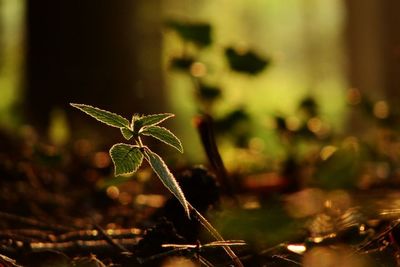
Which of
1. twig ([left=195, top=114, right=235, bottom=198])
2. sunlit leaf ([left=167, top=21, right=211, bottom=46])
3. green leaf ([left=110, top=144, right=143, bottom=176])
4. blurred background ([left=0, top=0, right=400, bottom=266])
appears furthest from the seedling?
sunlit leaf ([left=167, top=21, right=211, bottom=46])

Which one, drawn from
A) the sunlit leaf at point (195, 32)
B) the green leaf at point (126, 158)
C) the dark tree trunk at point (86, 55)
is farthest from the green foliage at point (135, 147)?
A: the dark tree trunk at point (86, 55)

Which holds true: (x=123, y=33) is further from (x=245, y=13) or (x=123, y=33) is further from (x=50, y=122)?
(x=245, y=13)

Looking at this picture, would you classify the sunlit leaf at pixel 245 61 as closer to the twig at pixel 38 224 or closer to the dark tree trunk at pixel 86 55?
the twig at pixel 38 224

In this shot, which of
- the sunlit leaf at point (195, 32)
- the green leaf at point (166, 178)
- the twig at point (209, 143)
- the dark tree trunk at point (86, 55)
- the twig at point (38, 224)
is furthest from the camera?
the dark tree trunk at point (86, 55)

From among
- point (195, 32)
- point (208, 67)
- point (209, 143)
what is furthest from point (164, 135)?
point (208, 67)

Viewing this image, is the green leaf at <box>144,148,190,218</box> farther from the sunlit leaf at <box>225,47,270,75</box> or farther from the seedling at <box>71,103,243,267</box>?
the sunlit leaf at <box>225,47,270,75</box>

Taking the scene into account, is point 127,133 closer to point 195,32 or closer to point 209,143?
point 209,143

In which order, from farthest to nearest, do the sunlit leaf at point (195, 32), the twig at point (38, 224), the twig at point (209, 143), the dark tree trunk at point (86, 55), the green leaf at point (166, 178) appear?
the dark tree trunk at point (86, 55) < the sunlit leaf at point (195, 32) < the twig at point (38, 224) < the twig at point (209, 143) < the green leaf at point (166, 178)
